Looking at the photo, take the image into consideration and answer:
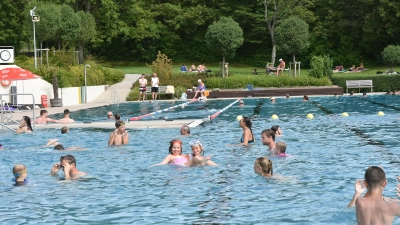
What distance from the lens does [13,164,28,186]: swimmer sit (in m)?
10.6

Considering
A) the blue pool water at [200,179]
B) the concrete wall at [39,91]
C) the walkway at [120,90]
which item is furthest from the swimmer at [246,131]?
the walkway at [120,90]

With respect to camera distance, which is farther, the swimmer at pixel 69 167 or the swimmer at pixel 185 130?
the swimmer at pixel 185 130

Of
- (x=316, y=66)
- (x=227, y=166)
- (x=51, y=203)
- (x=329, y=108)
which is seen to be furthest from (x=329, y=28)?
(x=51, y=203)

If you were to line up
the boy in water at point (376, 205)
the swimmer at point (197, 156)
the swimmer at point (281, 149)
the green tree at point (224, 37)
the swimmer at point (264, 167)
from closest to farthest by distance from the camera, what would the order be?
1. the boy in water at point (376, 205)
2. the swimmer at point (264, 167)
3. the swimmer at point (197, 156)
4. the swimmer at point (281, 149)
5. the green tree at point (224, 37)

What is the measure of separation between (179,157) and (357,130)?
7754 millimetres

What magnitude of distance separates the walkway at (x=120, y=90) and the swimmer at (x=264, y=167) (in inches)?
962

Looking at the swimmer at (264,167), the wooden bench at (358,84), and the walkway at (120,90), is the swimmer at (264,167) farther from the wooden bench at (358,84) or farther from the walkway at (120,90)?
the wooden bench at (358,84)

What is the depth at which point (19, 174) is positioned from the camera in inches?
417

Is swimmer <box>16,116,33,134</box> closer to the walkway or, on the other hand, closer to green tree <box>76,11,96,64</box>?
the walkway

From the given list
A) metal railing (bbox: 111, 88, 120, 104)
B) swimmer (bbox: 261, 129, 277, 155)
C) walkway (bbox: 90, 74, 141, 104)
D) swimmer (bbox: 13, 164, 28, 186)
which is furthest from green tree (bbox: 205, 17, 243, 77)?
swimmer (bbox: 13, 164, 28, 186)

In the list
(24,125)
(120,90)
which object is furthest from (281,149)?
(120,90)

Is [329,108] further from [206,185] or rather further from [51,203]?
[51,203]

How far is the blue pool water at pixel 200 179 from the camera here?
27.7 feet

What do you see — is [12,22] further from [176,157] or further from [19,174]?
[19,174]
